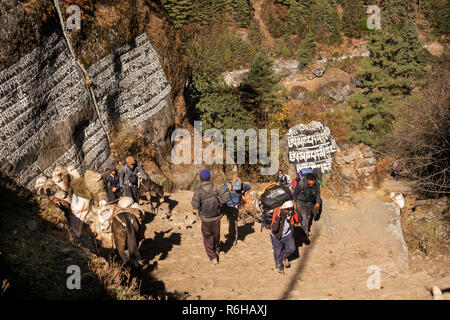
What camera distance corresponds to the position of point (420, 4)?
1863 inches

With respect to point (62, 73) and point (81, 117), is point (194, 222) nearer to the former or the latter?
point (81, 117)

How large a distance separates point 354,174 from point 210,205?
16.6 feet

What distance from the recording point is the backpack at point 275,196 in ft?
20.6

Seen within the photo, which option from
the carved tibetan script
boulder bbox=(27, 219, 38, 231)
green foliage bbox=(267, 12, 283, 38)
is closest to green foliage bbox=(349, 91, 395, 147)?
the carved tibetan script

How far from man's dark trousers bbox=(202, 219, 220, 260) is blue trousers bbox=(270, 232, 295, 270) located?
109 cm

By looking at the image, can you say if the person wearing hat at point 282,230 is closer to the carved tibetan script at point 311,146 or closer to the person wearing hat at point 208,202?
the person wearing hat at point 208,202

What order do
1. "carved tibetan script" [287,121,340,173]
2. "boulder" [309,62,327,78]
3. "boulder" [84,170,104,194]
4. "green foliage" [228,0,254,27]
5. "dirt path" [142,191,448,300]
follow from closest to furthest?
"dirt path" [142,191,448,300] → "boulder" [84,170,104,194] → "carved tibetan script" [287,121,340,173] → "boulder" [309,62,327,78] → "green foliage" [228,0,254,27]

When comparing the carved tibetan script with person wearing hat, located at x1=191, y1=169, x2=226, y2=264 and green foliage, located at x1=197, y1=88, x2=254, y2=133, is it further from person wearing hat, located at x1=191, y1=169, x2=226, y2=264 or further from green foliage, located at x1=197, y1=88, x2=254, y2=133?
person wearing hat, located at x1=191, y1=169, x2=226, y2=264

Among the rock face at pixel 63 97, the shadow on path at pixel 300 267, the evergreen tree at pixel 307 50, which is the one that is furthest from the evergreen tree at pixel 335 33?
the shadow on path at pixel 300 267

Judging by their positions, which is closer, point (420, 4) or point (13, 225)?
point (13, 225)

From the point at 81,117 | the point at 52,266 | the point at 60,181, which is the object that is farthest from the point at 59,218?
the point at 81,117

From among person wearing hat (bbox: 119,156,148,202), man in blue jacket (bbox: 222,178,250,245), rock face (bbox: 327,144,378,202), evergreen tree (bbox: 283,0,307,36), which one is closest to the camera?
man in blue jacket (bbox: 222,178,250,245)

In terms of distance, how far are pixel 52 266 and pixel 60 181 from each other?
2246 mm

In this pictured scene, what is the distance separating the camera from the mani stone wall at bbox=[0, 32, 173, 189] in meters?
8.73
